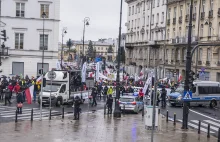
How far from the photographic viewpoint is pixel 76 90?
127ft

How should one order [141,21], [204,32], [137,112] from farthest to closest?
[141,21] → [204,32] → [137,112]

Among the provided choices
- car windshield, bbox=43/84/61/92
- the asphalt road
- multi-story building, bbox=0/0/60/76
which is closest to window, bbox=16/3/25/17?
multi-story building, bbox=0/0/60/76

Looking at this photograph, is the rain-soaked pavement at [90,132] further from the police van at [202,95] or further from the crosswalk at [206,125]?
the police van at [202,95]

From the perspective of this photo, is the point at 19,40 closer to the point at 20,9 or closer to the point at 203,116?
the point at 20,9

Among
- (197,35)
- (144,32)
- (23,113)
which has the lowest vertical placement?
(23,113)

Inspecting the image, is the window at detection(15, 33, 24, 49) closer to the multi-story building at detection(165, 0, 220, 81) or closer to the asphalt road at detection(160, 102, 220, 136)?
the multi-story building at detection(165, 0, 220, 81)

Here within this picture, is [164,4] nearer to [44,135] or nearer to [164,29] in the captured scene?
[164,29]

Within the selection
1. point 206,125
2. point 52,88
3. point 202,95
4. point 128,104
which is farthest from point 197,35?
point 206,125

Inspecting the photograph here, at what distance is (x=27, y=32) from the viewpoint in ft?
179

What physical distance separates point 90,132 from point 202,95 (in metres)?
19.4

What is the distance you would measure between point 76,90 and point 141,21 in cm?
5270

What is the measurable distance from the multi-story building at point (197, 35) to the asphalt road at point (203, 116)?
19464mm

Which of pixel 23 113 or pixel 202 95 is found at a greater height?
pixel 202 95

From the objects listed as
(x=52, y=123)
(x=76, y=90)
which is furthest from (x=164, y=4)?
(x=52, y=123)
